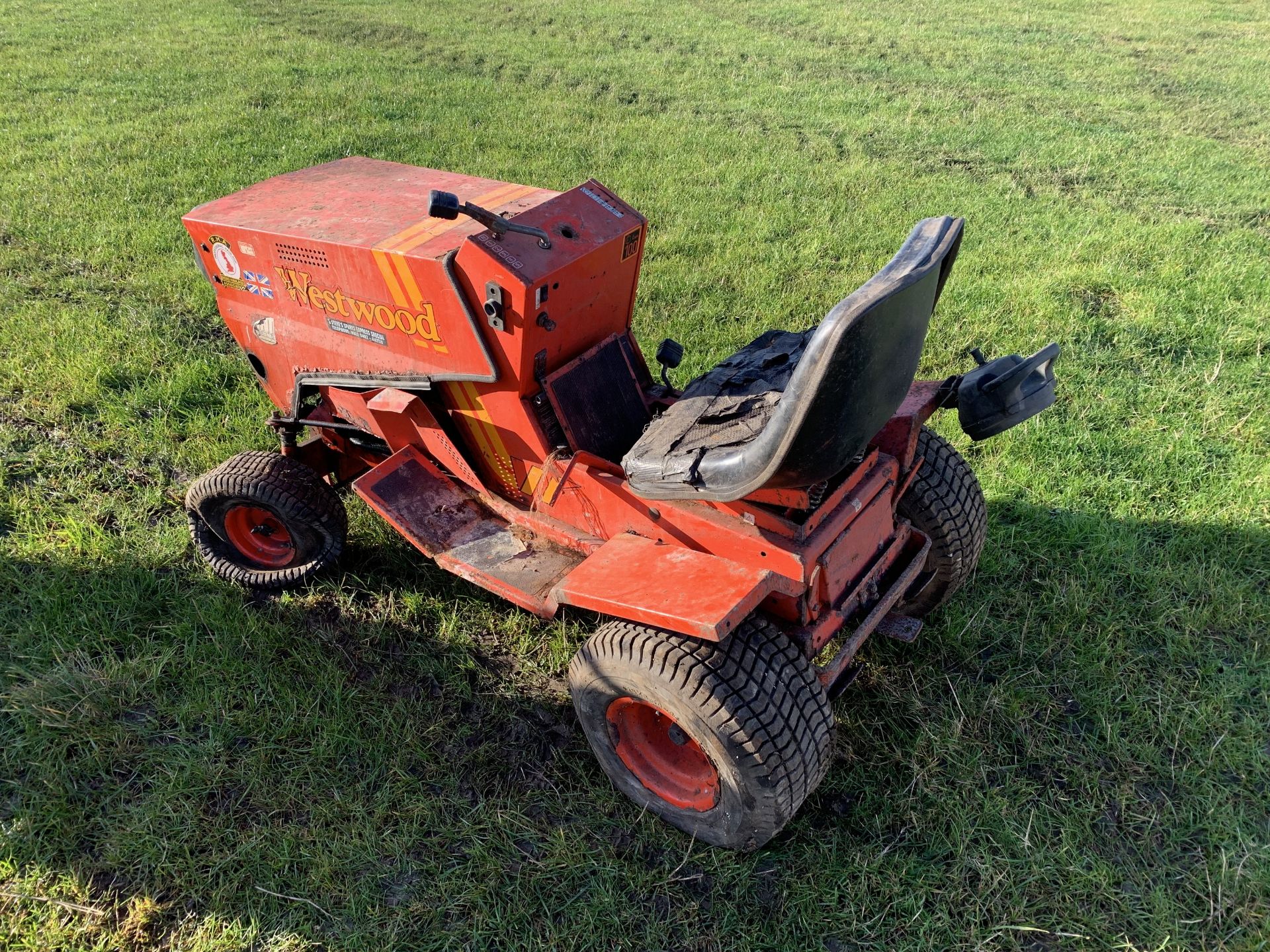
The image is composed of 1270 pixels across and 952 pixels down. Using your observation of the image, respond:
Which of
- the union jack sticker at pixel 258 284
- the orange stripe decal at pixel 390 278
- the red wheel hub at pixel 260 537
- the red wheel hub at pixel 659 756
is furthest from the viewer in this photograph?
the red wheel hub at pixel 260 537

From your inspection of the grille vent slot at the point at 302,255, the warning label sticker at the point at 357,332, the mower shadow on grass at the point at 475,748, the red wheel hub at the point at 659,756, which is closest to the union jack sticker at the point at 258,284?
the grille vent slot at the point at 302,255

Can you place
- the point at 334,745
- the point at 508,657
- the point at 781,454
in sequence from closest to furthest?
the point at 781,454
the point at 334,745
the point at 508,657

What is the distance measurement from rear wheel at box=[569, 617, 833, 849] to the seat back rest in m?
0.50

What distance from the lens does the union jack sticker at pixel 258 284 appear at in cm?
330

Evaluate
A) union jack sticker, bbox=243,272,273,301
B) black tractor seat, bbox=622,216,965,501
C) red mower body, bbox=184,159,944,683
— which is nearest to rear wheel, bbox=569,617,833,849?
red mower body, bbox=184,159,944,683

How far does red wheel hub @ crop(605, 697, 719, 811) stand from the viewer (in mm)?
2699

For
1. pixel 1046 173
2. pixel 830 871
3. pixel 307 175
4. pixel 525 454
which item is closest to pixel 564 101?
pixel 1046 173

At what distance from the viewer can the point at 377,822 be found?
2703 mm

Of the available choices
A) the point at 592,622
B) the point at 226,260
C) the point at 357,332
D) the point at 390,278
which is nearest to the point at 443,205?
the point at 390,278

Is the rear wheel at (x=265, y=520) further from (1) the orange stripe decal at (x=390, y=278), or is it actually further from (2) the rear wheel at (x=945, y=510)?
(2) the rear wheel at (x=945, y=510)

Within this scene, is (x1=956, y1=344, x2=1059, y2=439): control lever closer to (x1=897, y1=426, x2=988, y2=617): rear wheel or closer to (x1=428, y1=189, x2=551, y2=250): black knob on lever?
(x1=897, y1=426, x2=988, y2=617): rear wheel

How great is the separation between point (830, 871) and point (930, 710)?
0.76m

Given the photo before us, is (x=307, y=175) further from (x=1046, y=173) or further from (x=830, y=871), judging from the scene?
(x=1046, y=173)

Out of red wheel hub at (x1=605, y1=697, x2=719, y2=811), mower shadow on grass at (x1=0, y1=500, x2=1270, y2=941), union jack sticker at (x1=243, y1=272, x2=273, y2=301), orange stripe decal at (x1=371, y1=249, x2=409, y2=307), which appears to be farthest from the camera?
union jack sticker at (x1=243, y1=272, x2=273, y2=301)
